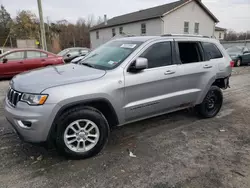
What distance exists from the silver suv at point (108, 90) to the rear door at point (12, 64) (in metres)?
5.81

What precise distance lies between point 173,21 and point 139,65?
73.5 ft

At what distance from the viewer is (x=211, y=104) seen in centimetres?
452

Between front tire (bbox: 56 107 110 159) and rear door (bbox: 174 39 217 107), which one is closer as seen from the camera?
front tire (bbox: 56 107 110 159)

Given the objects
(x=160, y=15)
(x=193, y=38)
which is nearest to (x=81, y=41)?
(x=160, y=15)

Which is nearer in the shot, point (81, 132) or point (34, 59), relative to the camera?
point (81, 132)

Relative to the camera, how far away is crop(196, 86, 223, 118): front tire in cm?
434

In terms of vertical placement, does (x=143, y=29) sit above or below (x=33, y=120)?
above

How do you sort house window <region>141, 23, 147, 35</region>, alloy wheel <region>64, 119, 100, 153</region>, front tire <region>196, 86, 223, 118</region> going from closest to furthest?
alloy wheel <region>64, 119, 100, 153</region> → front tire <region>196, 86, 223, 118</region> → house window <region>141, 23, 147, 35</region>

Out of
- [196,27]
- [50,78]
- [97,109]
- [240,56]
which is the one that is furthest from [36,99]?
[196,27]

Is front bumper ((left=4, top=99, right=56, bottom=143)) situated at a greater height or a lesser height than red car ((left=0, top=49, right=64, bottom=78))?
lesser

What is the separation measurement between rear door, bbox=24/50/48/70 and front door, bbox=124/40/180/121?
6.78 metres

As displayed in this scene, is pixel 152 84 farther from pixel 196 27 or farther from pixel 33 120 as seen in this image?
pixel 196 27

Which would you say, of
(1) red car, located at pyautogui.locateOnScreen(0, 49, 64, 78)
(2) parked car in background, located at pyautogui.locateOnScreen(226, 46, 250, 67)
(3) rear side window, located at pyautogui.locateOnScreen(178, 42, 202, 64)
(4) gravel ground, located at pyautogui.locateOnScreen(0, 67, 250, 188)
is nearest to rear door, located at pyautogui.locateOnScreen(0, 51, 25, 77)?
(1) red car, located at pyautogui.locateOnScreen(0, 49, 64, 78)

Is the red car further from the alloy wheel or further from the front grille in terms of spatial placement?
the alloy wheel
